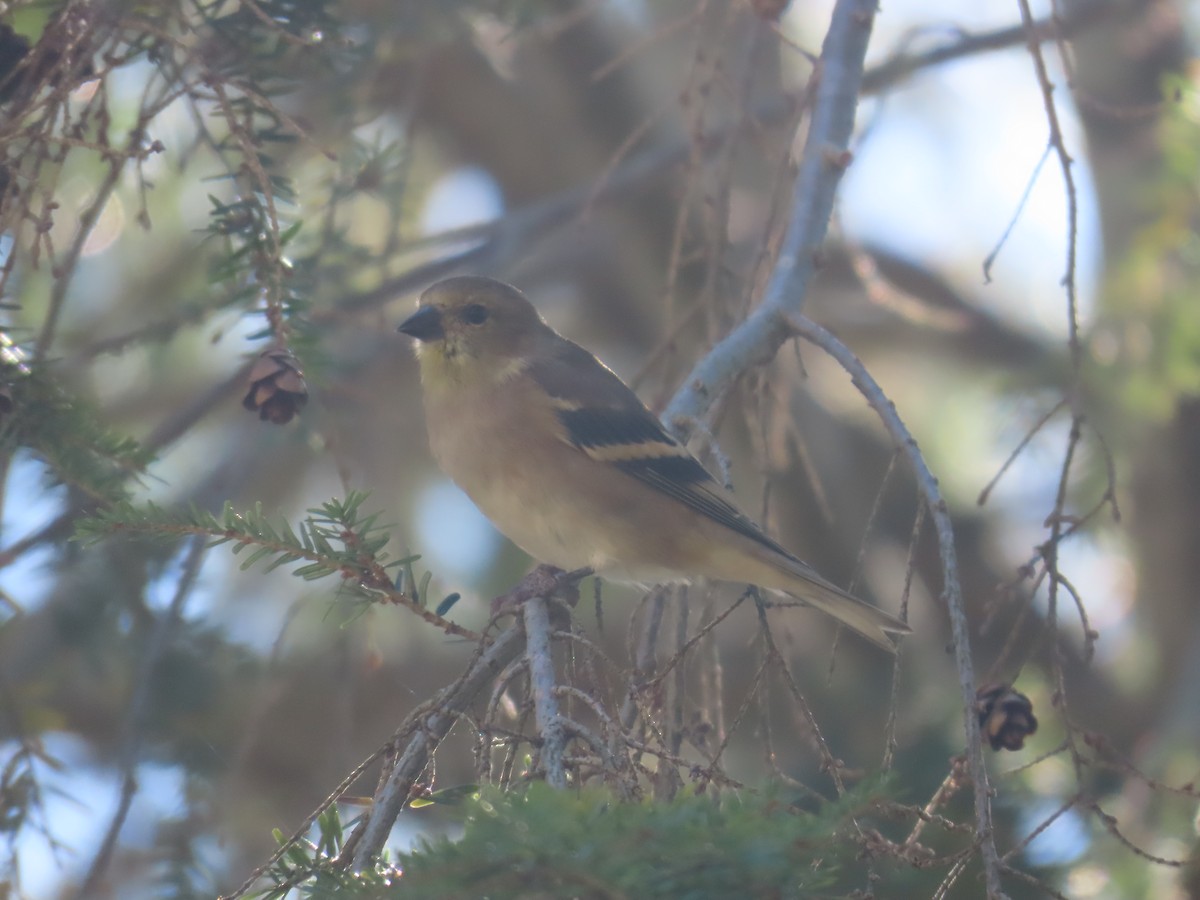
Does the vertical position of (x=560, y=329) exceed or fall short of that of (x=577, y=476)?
it exceeds it

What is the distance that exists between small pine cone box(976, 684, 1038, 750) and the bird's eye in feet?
7.49

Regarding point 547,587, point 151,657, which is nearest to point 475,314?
point 547,587

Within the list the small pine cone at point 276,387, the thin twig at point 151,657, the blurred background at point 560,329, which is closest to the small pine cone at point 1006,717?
the blurred background at point 560,329

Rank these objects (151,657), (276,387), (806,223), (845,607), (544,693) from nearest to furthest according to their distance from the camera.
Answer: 1. (544,693)
2. (276,387)
3. (806,223)
4. (151,657)
5. (845,607)

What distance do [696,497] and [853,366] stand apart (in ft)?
3.88

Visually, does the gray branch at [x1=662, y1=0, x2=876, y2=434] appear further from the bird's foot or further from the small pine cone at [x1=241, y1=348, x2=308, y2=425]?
the small pine cone at [x1=241, y1=348, x2=308, y2=425]

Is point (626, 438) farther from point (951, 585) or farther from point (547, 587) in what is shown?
point (951, 585)

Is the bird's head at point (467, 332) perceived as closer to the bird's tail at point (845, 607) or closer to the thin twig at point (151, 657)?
the thin twig at point (151, 657)

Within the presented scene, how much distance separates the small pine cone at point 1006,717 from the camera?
2.65 meters

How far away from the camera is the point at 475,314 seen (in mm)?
4344

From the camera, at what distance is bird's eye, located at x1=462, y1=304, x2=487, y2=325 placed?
4.32 meters

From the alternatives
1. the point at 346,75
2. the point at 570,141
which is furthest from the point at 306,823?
the point at 570,141

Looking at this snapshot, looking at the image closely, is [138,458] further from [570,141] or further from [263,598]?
[570,141]

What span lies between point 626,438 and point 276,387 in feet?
5.13
